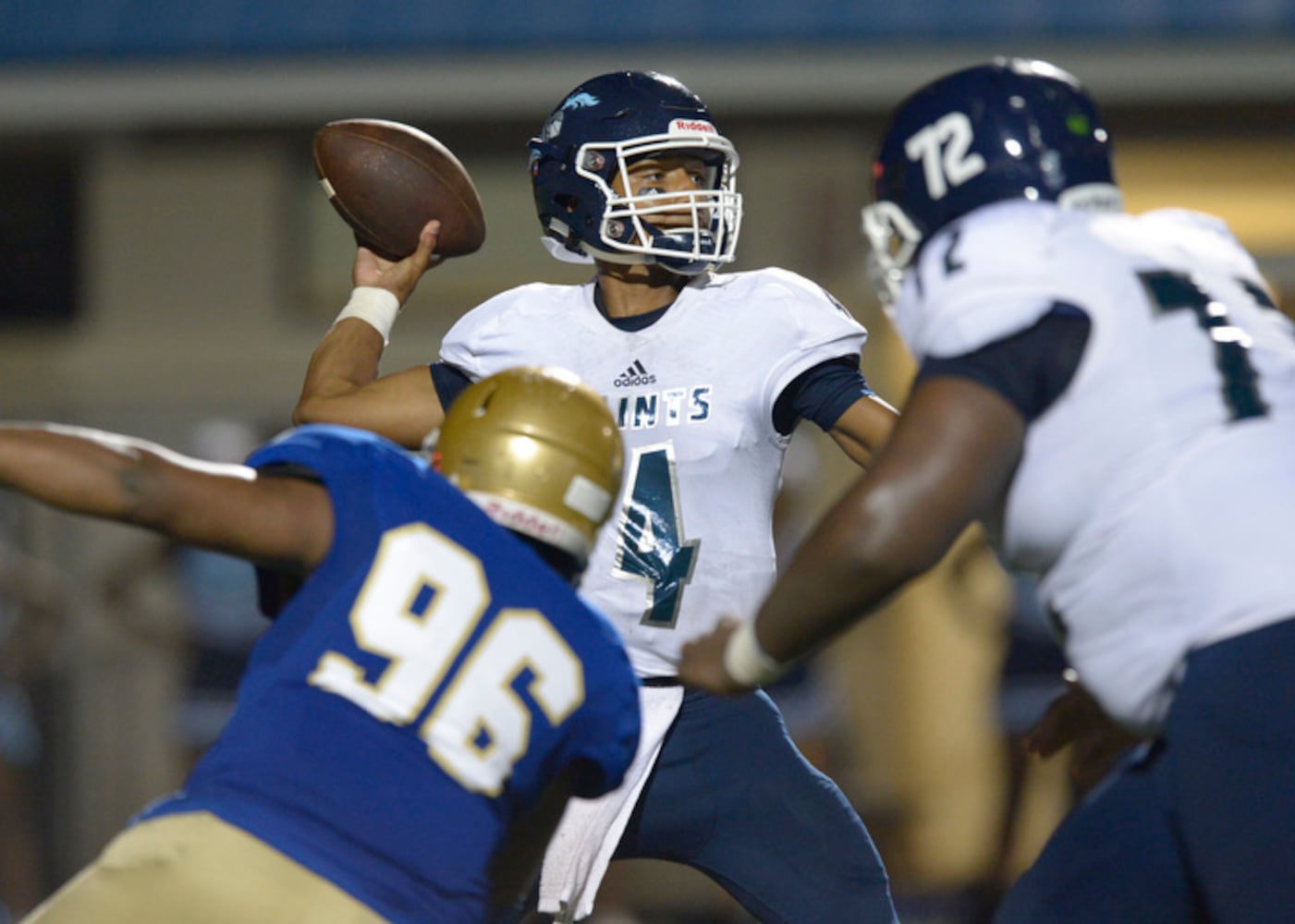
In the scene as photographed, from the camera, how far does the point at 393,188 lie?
142 inches

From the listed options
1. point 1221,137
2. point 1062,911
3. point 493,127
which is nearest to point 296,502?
point 1062,911

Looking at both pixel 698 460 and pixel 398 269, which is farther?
pixel 398 269

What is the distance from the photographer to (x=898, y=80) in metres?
7.68

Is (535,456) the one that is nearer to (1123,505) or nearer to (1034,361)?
(1034,361)

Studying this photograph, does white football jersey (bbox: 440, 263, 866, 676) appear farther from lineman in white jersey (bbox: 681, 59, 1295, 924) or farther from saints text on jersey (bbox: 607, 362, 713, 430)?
lineman in white jersey (bbox: 681, 59, 1295, 924)

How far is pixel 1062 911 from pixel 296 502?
1206 mm

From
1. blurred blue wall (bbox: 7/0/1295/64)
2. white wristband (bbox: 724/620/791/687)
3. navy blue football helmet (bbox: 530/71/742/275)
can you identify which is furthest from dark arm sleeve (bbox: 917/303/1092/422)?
blurred blue wall (bbox: 7/0/1295/64)

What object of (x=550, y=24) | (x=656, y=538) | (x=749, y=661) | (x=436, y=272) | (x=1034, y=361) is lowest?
(x=436, y=272)

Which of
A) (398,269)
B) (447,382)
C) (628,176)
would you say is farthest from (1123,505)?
(398,269)

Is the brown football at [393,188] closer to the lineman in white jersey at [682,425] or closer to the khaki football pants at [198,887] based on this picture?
the lineman in white jersey at [682,425]

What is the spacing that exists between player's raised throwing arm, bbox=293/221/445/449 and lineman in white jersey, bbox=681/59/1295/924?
4.08 ft

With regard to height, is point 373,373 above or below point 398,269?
below

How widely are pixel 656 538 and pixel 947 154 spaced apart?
1035 mm

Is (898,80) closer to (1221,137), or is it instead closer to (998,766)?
(1221,137)
